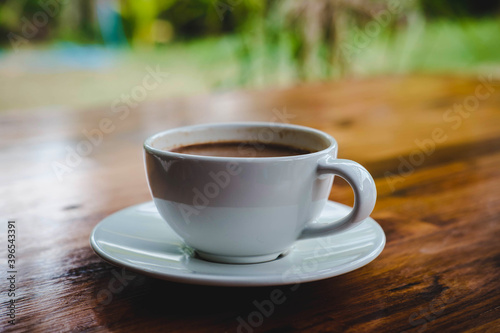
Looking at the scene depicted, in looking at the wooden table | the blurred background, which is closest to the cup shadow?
the wooden table

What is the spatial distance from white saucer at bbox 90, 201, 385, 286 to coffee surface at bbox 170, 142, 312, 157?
8 centimetres

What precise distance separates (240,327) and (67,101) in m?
3.79

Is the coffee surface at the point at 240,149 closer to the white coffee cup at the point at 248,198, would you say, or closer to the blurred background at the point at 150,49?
the white coffee cup at the point at 248,198

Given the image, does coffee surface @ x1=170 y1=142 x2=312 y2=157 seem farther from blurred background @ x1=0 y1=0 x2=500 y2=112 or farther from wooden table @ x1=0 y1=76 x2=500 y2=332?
blurred background @ x1=0 y1=0 x2=500 y2=112

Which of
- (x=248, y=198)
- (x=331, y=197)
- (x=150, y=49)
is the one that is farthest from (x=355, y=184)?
(x=150, y=49)

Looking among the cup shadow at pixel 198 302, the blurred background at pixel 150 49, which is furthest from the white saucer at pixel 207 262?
the blurred background at pixel 150 49

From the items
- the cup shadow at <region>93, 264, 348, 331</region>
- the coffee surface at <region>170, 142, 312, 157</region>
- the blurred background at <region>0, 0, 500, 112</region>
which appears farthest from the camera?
the blurred background at <region>0, 0, 500, 112</region>

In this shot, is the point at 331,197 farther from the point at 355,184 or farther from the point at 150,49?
the point at 150,49

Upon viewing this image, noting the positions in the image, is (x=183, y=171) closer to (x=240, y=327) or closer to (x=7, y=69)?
(x=240, y=327)

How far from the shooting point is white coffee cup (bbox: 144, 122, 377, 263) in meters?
0.46

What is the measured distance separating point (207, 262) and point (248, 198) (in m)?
0.07

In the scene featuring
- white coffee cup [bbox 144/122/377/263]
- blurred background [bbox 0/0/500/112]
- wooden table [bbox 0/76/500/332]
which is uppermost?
white coffee cup [bbox 144/122/377/263]

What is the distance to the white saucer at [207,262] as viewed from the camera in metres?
0.42

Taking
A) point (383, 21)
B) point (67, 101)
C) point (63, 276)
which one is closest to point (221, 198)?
point (63, 276)
